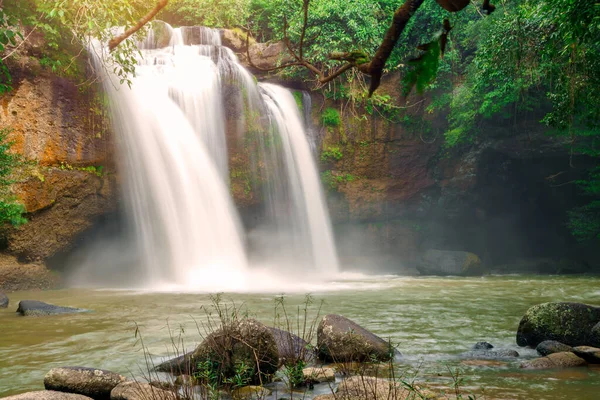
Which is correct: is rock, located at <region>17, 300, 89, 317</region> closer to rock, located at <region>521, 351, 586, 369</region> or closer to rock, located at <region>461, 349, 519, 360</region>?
rock, located at <region>461, 349, 519, 360</region>

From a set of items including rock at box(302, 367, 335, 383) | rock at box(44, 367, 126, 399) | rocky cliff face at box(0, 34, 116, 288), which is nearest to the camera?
rock at box(44, 367, 126, 399)

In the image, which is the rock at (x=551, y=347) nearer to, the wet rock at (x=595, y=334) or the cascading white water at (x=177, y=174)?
the wet rock at (x=595, y=334)

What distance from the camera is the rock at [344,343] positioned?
5.78 meters

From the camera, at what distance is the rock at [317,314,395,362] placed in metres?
5.78

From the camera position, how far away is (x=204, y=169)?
17.6m

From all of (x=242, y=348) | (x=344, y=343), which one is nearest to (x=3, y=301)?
(x=242, y=348)

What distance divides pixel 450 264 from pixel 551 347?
43.6ft

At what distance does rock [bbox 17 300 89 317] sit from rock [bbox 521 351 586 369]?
8.15m

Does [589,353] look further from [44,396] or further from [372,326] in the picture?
[44,396]

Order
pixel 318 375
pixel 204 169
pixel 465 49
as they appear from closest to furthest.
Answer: pixel 318 375, pixel 204 169, pixel 465 49

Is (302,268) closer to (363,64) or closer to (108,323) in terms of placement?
(108,323)

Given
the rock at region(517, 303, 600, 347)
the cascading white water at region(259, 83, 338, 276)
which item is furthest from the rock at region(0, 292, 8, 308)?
the cascading white water at region(259, 83, 338, 276)

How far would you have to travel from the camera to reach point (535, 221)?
71.4 feet

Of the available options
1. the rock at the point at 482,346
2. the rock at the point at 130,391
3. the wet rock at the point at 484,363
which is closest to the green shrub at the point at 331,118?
the rock at the point at 482,346
